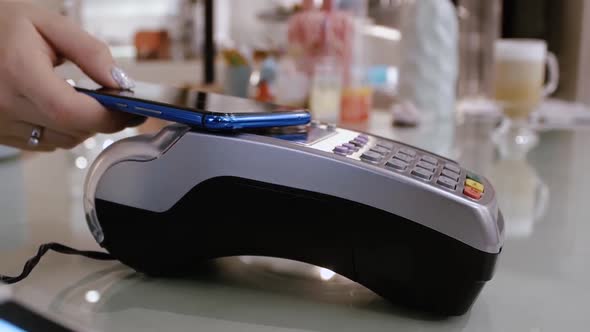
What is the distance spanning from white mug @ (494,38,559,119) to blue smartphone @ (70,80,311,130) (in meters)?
0.95

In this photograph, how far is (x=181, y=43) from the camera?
10.7 feet

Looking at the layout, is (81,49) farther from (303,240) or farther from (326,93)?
(326,93)

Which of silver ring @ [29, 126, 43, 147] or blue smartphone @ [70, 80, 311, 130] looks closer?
blue smartphone @ [70, 80, 311, 130]

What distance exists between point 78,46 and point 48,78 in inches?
1.9

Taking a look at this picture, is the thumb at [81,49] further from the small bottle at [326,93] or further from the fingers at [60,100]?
the small bottle at [326,93]

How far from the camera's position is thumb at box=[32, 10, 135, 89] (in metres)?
0.44

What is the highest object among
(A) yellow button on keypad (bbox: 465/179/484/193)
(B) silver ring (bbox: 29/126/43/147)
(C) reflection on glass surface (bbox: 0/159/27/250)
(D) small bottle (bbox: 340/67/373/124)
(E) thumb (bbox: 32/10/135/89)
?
(E) thumb (bbox: 32/10/135/89)

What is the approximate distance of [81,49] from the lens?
17.7 inches

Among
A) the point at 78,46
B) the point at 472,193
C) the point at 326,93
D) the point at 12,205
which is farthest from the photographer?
the point at 326,93

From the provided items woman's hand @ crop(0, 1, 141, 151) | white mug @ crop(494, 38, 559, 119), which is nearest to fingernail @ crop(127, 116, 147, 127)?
woman's hand @ crop(0, 1, 141, 151)

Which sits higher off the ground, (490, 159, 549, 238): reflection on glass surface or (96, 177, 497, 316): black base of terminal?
(96, 177, 497, 316): black base of terminal

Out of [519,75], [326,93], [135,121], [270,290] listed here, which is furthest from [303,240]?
[519,75]

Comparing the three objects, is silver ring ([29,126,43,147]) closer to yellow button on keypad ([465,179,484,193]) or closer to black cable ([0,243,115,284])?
black cable ([0,243,115,284])

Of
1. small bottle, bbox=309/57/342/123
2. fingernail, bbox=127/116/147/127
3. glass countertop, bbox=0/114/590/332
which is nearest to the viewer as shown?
glass countertop, bbox=0/114/590/332
